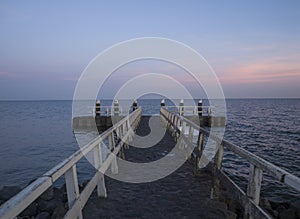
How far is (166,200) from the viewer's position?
188 inches

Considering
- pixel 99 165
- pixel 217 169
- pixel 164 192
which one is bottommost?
pixel 164 192

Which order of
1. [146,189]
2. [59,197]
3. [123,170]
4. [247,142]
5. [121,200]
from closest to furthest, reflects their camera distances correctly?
[121,200] < [146,189] < [123,170] < [59,197] < [247,142]

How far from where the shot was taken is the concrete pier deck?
420cm

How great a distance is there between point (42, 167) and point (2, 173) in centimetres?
204

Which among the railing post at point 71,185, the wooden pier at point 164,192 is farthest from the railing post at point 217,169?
the railing post at point 71,185

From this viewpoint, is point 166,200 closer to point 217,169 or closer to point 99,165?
point 217,169

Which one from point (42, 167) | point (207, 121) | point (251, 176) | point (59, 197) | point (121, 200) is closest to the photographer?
point (251, 176)

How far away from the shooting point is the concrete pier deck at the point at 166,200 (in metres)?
4.20

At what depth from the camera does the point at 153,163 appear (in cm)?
774

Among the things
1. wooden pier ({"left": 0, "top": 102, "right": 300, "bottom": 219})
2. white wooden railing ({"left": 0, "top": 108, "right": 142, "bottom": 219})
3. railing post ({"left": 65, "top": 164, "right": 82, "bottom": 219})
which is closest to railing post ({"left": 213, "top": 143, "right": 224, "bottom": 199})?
wooden pier ({"left": 0, "top": 102, "right": 300, "bottom": 219})

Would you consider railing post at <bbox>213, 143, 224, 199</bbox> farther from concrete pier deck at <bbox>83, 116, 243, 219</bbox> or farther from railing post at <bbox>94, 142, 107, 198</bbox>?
railing post at <bbox>94, 142, 107, 198</bbox>

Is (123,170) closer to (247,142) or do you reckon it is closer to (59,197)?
(59,197)

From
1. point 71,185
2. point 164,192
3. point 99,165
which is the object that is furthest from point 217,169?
point 71,185

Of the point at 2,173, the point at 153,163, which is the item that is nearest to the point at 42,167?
the point at 2,173
